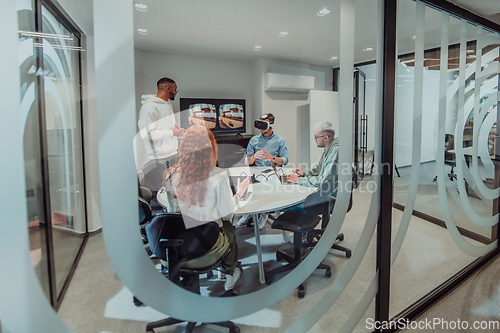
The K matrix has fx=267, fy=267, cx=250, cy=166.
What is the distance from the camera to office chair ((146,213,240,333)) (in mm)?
1045

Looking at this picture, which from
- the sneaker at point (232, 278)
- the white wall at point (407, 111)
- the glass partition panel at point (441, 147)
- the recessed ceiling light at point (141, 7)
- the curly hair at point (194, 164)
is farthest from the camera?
the glass partition panel at point (441, 147)

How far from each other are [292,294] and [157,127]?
104cm

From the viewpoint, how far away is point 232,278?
4.05 feet

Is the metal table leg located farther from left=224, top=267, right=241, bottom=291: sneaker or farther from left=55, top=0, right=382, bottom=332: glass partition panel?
left=224, top=267, right=241, bottom=291: sneaker

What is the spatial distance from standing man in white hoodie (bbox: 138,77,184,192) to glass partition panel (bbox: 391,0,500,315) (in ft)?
4.92

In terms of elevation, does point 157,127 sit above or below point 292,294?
above

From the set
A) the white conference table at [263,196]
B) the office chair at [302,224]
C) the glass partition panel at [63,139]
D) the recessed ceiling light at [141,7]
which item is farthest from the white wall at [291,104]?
the glass partition panel at [63,139]

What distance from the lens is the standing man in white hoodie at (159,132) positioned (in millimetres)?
960

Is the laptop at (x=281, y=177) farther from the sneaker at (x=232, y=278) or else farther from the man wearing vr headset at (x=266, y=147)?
the sneaker at (x=232, y=278)

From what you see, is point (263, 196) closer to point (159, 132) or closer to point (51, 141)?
point (159, 132)

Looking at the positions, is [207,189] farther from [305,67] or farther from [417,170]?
[417,170]

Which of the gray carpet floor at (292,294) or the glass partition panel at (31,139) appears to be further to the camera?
the gray carpet floor at (292,294)

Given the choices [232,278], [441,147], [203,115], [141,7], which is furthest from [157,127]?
[441,147]

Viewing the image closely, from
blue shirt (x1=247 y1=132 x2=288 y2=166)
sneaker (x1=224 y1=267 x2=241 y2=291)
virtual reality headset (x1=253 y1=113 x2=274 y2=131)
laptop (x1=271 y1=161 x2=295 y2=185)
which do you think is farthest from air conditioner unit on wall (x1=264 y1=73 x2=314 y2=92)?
sneaker (x1=224 y1=267 x2=241 y2=291)
